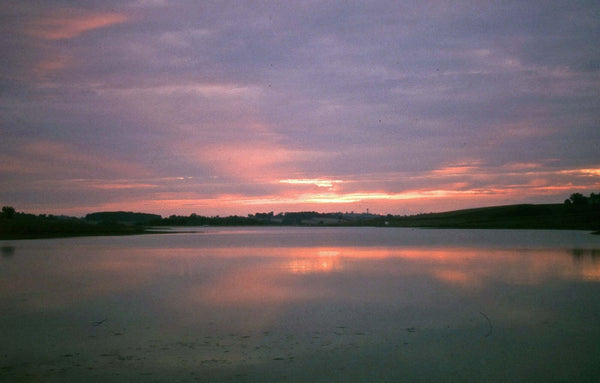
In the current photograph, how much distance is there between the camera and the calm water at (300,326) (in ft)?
31.1

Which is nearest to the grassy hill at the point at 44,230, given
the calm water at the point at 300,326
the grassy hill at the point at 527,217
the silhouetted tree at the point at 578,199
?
the calm water at the point at 300,326

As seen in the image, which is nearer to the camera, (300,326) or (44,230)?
(300,326)

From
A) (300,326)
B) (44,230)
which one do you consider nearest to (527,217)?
(44,230)

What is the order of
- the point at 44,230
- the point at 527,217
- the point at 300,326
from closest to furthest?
the point at 300,326 < the point at 44,230 < the point at 527,217

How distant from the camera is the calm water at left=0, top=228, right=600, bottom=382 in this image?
9.47 metres

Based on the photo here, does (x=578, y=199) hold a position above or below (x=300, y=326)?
above

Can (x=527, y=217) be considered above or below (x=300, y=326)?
above

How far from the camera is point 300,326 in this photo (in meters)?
13.0

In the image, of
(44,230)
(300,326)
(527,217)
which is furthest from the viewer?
(527,217)

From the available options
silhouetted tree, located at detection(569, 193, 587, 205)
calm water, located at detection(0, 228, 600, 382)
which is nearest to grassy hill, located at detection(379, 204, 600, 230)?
silhouetted tree, located at detection(569, 193, 587, 205)

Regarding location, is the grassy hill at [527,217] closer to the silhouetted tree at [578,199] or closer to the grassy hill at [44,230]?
the silhouetted tree at [578,199]

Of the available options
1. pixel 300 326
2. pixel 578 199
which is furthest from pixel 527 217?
pixel 300 326

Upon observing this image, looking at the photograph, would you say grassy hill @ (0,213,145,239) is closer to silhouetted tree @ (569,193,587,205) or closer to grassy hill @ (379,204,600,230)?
grassy hill @ (379,204,600,230)

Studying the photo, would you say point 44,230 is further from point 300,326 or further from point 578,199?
point 578,199
